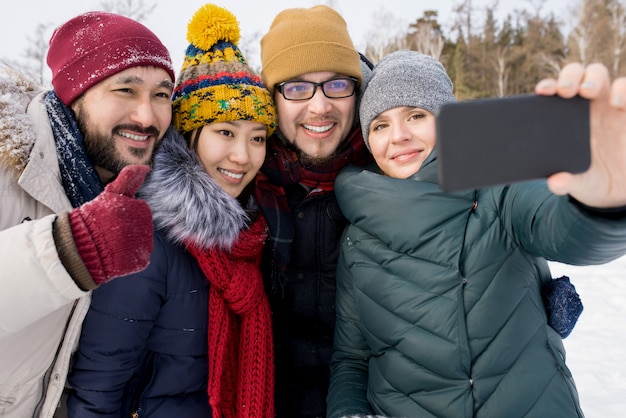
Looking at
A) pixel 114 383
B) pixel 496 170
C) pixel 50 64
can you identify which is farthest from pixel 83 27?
pixel 496 170

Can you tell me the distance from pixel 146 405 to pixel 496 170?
1.73 metres

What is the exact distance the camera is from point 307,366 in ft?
7.41

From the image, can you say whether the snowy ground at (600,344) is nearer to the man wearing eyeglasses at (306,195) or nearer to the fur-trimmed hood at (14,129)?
the man wearing eyeglasses at (306,195)

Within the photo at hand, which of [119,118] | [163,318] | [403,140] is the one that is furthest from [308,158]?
[163,318]

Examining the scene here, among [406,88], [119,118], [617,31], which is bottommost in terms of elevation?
[119,118]

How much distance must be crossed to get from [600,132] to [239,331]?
1.75m

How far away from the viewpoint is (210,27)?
7.19 feet

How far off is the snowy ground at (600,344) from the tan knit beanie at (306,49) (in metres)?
2.70

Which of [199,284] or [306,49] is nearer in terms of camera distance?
[199,284]

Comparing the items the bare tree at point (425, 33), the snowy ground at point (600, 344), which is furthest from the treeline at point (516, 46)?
the snowy ground at point (600, 344)

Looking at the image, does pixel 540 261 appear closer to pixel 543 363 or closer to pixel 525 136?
pixel 543 363

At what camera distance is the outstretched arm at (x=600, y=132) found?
2.76ft

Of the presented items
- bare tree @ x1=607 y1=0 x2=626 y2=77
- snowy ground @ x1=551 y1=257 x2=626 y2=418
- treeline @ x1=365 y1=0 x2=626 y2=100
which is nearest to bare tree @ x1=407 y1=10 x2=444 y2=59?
treeline @ x1=365 y1=0 x2=626 y2=100

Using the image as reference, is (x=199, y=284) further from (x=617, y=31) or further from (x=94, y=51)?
(x=617, y=31)
